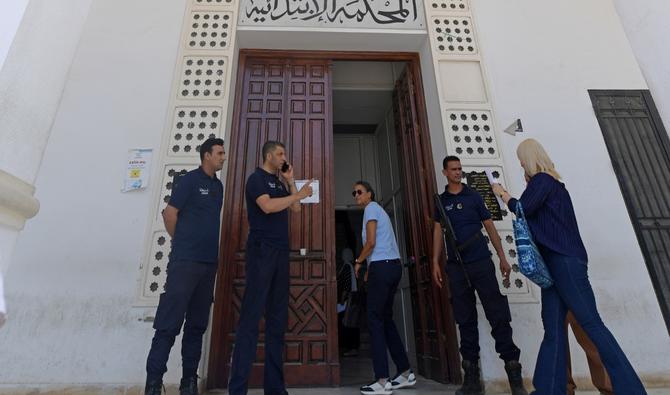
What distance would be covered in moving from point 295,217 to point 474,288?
174cm

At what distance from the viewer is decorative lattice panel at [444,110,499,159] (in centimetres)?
363

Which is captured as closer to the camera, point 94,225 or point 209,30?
point 94,225

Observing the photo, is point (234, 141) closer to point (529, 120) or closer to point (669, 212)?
point (529, 120)

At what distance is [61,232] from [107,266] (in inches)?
20.1

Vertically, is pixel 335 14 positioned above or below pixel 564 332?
above

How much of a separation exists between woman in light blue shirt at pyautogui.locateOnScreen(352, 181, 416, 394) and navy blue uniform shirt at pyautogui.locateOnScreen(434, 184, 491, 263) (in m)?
0.47

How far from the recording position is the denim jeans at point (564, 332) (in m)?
1.89

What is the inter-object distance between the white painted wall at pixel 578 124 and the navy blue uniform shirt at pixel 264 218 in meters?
1.79

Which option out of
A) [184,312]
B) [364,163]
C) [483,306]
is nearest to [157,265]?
[184,312]

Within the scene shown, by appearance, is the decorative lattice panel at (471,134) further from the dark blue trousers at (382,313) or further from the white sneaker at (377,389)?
the white sneaker at (377,389)

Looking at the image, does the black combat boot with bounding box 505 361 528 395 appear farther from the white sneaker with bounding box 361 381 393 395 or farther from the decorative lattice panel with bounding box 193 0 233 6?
the decorative lattice panel with bounding box 193 0 233 6

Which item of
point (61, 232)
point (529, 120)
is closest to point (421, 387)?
point (529, 120)

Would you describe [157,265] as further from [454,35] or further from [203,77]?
[454,35]

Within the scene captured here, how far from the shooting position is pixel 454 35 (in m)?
4.11
